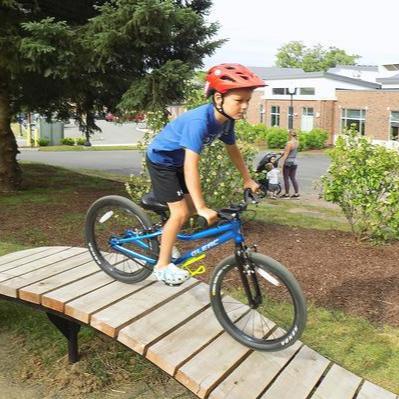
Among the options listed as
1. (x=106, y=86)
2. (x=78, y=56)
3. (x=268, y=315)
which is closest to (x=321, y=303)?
(x=268, y=315)

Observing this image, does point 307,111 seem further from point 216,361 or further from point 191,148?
point 216,361

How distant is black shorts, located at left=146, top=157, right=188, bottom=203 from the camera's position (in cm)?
373

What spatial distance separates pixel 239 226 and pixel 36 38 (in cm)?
541

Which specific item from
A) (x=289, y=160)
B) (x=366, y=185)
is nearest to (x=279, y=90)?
(x=289, y=160)

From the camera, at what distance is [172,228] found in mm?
3760

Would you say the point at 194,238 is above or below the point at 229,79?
below

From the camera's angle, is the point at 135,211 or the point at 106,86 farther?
the point at 106,86

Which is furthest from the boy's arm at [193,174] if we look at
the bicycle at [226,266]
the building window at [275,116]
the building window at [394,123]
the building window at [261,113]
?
the building window at [261,113]

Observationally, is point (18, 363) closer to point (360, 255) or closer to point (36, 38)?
point (360, 255)

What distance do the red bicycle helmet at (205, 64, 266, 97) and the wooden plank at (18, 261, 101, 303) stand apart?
77.0 inches

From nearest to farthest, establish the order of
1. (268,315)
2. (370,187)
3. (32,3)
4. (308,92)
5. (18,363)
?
(18,363), (268,315), (370,187), (32,3), (308,92)

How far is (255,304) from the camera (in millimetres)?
3711

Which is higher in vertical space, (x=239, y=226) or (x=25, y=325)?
(x=239, y=226)

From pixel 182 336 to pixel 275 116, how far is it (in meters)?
48.5
